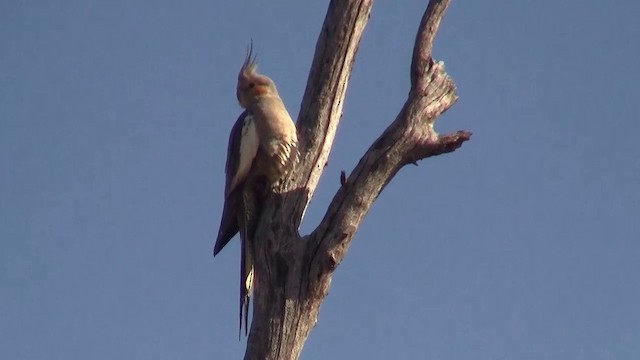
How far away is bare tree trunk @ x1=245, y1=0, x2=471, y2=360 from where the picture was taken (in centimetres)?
620

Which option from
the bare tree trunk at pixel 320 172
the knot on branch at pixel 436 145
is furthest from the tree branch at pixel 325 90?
the knot on branch at pixel 436 145

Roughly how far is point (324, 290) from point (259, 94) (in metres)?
2.60

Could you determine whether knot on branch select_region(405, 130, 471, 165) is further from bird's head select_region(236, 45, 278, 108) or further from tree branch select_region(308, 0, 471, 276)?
bird's head select_region(236, 45, 278, 108)

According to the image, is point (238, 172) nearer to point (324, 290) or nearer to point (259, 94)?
point (259, 94)

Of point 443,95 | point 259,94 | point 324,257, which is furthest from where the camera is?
point 259,94

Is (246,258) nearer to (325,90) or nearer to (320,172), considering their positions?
(320,172)

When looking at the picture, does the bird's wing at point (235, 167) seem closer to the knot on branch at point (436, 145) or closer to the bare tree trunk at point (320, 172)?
the bare tree trunk at point (320, 172)

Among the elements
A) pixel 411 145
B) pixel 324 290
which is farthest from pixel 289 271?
pixel 411 145

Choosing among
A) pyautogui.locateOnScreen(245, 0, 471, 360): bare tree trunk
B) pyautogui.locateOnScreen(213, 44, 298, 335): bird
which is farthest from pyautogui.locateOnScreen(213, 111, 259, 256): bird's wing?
pyautogui.locateOnScreen(245, 0, 471, 360): bare tree trunk

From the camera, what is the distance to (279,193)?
6918 millimetres

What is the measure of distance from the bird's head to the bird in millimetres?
152

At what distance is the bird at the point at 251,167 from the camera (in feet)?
23.0

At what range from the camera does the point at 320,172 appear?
7133 mm

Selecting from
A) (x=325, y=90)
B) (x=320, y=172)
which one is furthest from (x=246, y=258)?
(x=325, y=90)
